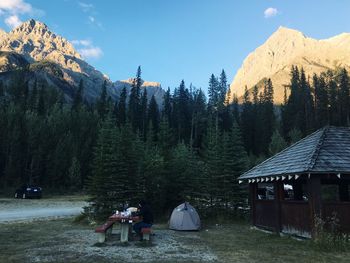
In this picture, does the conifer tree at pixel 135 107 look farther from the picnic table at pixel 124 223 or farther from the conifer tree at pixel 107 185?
the picnic table at pixel 124 223

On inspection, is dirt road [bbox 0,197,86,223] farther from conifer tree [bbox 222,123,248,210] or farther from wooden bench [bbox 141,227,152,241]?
conifer tree [bbox 222,123,248,210]

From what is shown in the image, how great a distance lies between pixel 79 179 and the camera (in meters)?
56.7

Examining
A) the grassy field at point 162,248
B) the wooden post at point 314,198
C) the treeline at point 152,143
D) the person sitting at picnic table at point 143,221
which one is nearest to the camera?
the grassy field at point 162,248

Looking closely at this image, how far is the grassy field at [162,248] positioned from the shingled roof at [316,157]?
289cm

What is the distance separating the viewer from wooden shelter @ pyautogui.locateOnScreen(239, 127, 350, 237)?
45.8ft

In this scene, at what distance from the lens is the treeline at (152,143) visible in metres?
22.4

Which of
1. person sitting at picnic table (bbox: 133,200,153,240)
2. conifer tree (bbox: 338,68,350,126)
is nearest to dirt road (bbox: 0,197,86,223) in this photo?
person sitting at picnic table (bbox: 133,200,153,240)

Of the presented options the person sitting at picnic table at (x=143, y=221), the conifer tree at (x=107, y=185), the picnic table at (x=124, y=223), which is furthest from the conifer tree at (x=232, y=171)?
the picnic table at (x=124, y=223)

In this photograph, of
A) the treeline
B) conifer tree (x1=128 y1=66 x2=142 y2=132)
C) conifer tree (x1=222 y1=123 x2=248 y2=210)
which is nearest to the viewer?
the treeline

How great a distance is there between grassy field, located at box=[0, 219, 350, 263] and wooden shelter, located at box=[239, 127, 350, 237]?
100 cm

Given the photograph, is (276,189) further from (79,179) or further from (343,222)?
(79,179)

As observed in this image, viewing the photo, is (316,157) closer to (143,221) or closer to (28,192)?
(143,221)

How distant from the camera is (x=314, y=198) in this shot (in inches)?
549

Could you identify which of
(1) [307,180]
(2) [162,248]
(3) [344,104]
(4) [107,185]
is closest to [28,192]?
(4) [107,185]
